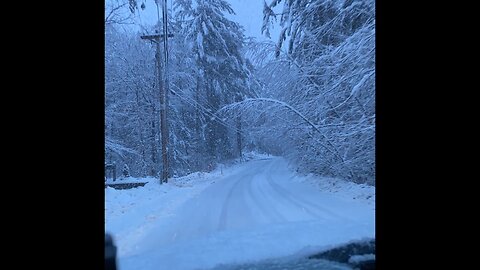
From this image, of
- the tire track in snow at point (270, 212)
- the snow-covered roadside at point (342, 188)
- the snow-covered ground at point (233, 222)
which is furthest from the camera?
the snow-covered roadside at point (342, 188)

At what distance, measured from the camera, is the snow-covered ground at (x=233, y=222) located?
16.8ft

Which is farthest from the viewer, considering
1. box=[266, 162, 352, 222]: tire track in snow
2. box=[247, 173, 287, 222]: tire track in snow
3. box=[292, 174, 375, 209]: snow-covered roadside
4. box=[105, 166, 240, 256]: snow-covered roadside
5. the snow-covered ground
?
box=[292, 174, 375, 209]: snow-covered roadside

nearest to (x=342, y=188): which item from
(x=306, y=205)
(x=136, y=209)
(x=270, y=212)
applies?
(x=306, y=205)

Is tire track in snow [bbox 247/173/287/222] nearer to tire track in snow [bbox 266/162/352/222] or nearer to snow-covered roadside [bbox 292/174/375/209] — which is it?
tire track in snow [bbox 266/162/352/222]

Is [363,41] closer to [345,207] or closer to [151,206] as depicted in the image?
[345,207]

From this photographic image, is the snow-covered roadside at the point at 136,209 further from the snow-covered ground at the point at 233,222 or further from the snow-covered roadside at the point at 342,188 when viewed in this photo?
the snow-covered roadside at the point at 342,188

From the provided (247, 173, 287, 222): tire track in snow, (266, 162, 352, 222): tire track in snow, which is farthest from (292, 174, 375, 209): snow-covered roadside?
(247, 173, 287, 222): tire track in snow

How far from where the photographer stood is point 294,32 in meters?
17.5

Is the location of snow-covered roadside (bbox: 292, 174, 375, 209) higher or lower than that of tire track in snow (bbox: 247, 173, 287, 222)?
higher

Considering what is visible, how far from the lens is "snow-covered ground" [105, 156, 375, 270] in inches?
202

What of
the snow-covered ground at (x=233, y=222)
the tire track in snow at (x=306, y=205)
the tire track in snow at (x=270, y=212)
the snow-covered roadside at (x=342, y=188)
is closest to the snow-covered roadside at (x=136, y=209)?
the snow-covered ground at (x=233, y=222)
